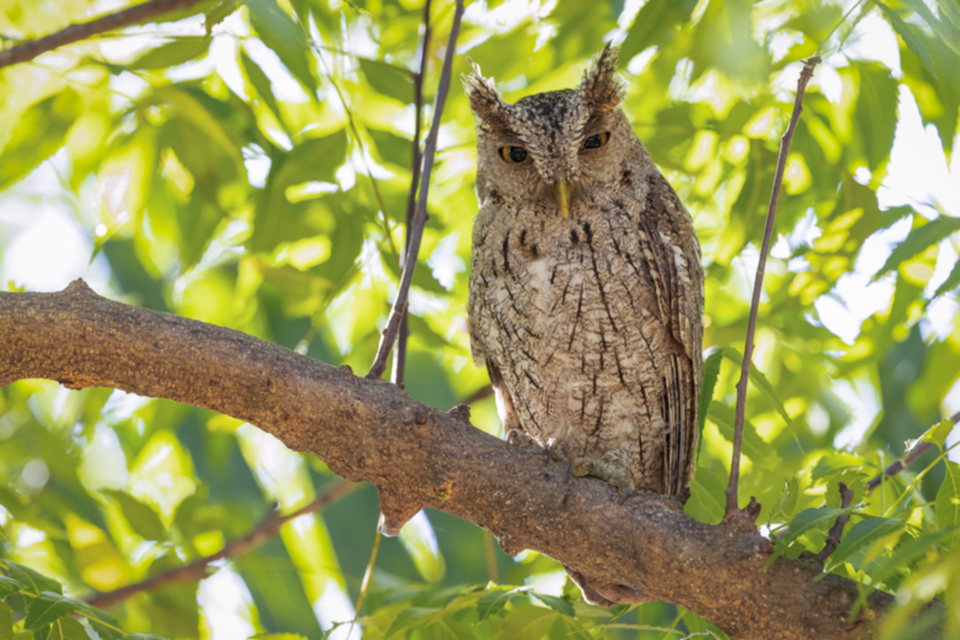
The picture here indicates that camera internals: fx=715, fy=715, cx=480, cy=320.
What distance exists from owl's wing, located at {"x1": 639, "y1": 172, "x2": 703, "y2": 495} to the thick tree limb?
68 cm

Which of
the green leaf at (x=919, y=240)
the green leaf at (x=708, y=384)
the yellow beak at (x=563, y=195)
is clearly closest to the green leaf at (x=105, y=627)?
the green leaf at (x=708, y=384)

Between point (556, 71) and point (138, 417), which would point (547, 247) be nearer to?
point (556, 71)

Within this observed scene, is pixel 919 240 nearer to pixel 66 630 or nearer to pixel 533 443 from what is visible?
pixel 533 443

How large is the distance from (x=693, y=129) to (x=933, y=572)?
1.50 meters

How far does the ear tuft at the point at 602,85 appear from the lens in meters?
1.97

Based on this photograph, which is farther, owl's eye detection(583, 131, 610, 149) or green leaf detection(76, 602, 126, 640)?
owl's eye detection(583, 131, 610, 149)

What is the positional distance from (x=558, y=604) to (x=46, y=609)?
3.01ft

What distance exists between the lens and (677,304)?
6.53ft

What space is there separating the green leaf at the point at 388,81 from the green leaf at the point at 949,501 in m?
1.39

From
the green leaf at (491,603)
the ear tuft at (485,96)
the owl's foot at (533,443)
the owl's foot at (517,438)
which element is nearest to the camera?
the green leaf at (491,603)

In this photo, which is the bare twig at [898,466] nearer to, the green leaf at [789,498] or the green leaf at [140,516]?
the green leaf at [789,498]

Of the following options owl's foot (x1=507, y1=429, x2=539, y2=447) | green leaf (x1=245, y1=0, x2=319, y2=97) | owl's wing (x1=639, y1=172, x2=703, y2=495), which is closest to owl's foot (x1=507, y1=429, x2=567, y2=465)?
owl's foot (x1=507, y1=429, x2=539, y2=447)

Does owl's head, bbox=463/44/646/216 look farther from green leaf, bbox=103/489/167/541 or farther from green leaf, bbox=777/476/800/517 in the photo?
green leaf, bbox=103/489/167/541

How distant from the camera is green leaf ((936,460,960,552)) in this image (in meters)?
1.00
